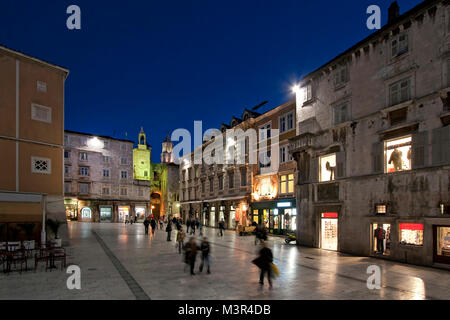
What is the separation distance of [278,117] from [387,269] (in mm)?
19836

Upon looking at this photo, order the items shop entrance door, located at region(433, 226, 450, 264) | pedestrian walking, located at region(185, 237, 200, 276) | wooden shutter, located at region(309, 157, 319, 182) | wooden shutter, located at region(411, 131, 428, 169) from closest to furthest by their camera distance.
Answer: pedestrian walking, located at region(185, 237, 200, 276), shop entrance door, located at region(433, 226, 450, 264), wooden shutter, located at region(411, 131, 428, 169), wooden shutter, located at region(309, 157, 319, 182)

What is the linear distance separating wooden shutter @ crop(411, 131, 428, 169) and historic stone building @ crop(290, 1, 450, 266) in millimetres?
52

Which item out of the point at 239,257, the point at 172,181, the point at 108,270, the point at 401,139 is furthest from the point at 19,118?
the point at 172,181

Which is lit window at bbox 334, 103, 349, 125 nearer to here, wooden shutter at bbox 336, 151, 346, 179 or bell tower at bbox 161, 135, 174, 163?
wooden shutter at bbox 336, 151, 346, 179

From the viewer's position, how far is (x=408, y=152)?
17.0 meters

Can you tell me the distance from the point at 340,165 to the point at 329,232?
4817 mm

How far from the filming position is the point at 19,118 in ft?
70.2

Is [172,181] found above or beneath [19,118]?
beneath

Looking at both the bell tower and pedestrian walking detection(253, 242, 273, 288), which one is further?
the bell tower

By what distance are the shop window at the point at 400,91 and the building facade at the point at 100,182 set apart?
50869 mm

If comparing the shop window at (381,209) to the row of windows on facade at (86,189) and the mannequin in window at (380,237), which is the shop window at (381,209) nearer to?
the mannequin in window at (380,237)

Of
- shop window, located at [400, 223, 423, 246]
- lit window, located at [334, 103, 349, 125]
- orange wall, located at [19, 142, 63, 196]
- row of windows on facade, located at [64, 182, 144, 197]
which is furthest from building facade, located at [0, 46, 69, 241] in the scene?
row of windows on facade, located at [64, 182, 144, 197]

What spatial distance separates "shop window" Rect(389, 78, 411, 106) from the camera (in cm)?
1728
